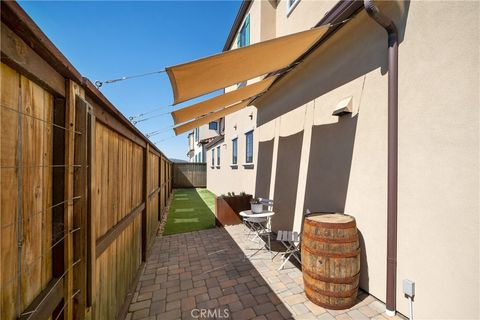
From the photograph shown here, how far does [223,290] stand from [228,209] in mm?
3693

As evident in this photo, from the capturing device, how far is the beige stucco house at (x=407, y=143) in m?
2.19

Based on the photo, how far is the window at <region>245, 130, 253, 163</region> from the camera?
28.0 feet

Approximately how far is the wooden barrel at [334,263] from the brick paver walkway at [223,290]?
0.59 feet

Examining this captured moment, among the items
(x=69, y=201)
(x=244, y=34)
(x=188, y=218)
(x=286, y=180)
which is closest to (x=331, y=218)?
(x=286, y=180)

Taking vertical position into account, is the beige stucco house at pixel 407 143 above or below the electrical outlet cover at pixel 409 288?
above

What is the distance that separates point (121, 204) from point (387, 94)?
4.18m

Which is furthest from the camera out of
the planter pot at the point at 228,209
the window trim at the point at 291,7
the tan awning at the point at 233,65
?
Result: the planter pot at the point at 228,209

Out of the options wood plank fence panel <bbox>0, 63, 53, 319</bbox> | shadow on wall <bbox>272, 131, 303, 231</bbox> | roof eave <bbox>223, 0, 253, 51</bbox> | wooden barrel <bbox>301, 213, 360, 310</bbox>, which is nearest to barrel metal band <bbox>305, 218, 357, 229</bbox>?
wooden barrel <bbox>301, 213, 360, 310</bbox>

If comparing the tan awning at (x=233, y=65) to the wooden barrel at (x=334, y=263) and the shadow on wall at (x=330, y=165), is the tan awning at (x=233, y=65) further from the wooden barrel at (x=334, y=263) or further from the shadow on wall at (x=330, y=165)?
the wooden barrel at (x=334, y=263)

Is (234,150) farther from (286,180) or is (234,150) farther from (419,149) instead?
(419,149)

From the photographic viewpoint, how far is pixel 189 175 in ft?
64.3

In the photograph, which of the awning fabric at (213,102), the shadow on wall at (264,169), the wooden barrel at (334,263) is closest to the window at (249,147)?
the shadow on wall at (264,169)

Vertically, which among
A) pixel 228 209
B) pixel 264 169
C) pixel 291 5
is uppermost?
pixel 291 5

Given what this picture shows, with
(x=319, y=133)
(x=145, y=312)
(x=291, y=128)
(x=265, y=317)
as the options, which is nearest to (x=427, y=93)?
(x=319, y=133)
